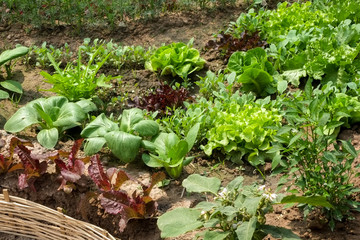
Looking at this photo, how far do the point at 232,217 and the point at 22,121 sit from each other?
2.21 meters

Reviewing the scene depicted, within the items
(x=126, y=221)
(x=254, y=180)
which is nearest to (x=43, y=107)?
(x=126, y=221)

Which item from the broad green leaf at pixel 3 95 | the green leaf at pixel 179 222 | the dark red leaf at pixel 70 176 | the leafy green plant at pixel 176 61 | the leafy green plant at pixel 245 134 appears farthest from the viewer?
the leafy green plant at pixel 176 61

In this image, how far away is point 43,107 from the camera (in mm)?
4395

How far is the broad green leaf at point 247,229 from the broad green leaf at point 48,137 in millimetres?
1926

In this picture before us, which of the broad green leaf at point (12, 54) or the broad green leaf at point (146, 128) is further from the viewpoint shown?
the broad green leaf at point (12, 54)

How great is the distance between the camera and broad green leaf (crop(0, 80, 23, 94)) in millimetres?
4824

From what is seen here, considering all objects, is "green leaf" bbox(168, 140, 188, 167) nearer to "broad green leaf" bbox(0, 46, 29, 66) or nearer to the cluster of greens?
the cluster of greens

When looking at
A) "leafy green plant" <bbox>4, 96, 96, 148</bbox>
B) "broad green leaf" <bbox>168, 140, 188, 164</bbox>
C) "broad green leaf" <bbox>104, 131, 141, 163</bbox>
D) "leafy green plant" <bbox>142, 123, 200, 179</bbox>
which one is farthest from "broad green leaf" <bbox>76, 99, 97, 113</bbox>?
"broad green leaf" <bbox>168, 140, 188, 164</bbox>

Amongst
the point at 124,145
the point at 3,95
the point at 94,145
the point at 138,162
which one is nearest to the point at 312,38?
the point at 138,162

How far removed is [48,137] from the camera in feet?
13.5

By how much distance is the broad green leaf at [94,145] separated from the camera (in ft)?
13.2

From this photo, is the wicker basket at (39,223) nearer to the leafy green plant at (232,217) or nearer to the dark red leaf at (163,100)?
the leafy green plant at (232,217)

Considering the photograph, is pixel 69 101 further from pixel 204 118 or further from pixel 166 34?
pixel 166 34

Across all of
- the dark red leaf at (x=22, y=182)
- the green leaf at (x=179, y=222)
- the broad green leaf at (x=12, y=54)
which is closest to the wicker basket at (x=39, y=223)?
the dark red leaf at (x=22, y=182)
